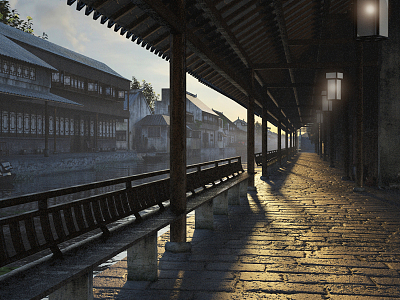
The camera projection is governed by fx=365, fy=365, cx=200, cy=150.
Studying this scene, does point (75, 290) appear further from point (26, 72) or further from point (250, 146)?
point (26, 72)

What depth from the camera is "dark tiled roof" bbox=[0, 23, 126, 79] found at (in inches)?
1051

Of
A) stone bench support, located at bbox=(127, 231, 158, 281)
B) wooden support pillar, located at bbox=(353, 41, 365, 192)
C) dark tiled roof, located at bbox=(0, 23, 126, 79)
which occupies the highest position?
dark tiled roof, located at bbox=(0, 23, 126, 79)

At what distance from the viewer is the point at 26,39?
27797 millimetres

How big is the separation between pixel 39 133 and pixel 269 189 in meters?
20.3

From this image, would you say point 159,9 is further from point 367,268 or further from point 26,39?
point 26,39

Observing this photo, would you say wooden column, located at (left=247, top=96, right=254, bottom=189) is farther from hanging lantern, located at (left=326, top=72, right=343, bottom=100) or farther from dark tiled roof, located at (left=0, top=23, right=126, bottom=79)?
dark tiled roof, located at (left=0, top=23, right=126, bottom=79)

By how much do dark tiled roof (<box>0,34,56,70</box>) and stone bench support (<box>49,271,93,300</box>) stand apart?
22229 mm

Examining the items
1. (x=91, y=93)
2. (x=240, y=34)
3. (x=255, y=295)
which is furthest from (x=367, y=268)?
(x=91, y=93)

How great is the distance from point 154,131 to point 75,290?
43.8 m

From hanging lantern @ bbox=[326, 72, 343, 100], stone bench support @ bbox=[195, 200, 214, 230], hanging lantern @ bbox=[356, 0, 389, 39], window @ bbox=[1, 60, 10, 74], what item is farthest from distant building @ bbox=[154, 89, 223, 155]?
hanging lantern @ bbox=[356, 0, 389, 39]

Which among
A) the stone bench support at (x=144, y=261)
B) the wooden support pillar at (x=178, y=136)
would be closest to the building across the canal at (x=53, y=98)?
the wooden support pillar at (x=178, y=136)

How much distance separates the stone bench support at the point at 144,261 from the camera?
4762 millimetres

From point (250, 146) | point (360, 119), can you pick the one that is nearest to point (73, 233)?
point (250, 146)

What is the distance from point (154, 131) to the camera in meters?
46.8
